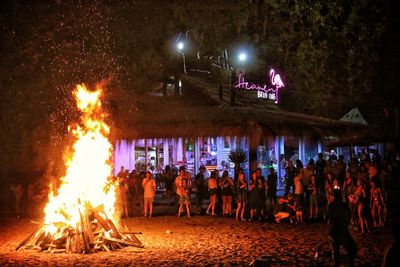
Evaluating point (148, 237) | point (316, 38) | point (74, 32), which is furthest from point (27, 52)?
point (316, 38)

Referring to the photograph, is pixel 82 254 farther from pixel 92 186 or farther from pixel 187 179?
pixel 187 179

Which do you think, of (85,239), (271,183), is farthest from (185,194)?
(85,239)

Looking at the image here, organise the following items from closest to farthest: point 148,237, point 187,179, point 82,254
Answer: point 82,254
point 148,237
point 187,179

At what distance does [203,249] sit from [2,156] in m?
14.3

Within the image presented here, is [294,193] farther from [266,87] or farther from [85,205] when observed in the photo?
[266,87]

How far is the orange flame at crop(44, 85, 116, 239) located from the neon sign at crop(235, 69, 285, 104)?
8902 mm

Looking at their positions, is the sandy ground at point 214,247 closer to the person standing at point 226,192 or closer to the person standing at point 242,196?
the person standing at point 242,196

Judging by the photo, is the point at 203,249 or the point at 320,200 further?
the point at 320,200

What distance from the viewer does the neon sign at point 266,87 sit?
862 inches

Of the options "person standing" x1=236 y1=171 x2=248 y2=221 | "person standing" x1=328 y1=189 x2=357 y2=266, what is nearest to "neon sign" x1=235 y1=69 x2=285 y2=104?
"person standing" x1=236 y1=171 x2=248 y2=221

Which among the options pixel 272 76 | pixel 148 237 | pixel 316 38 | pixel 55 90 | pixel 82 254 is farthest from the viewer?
pixel 272 76

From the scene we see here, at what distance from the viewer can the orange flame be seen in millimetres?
12516

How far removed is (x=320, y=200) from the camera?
17.3 m

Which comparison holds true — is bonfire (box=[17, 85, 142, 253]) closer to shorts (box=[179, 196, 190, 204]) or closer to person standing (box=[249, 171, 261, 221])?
shorts (box=[179, 196, 190, 204])
